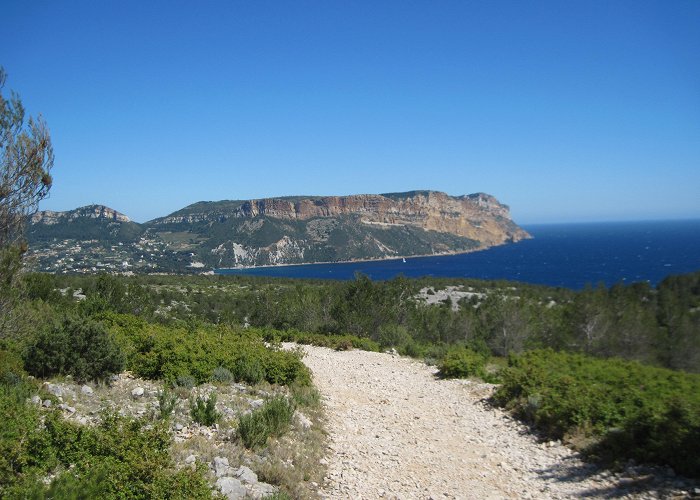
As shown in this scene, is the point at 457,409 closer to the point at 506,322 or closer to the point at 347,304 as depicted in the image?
the point at 347,304

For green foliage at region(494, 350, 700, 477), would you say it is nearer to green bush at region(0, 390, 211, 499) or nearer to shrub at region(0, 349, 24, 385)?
green bush at region(0, 390, 211, 499)

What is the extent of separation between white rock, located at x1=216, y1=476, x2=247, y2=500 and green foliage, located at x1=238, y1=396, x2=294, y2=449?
1.21 meters

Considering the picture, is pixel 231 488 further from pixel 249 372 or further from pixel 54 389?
pixel 249 372

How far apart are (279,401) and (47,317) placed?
7029 millimetres

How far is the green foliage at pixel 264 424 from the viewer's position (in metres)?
6.75

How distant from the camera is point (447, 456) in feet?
26.2

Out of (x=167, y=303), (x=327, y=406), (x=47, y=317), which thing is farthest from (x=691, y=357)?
(x=167, y=303)

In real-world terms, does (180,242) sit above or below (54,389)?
above

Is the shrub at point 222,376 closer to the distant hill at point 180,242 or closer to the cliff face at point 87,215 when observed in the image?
the distant hill at point 180,242

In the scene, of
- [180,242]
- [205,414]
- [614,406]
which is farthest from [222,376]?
A: [180,242]

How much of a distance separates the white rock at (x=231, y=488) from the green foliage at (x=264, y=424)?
1.21m

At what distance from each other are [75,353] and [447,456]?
7.39 meters

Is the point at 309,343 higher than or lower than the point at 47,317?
lower

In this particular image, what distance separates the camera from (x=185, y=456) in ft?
19.2
